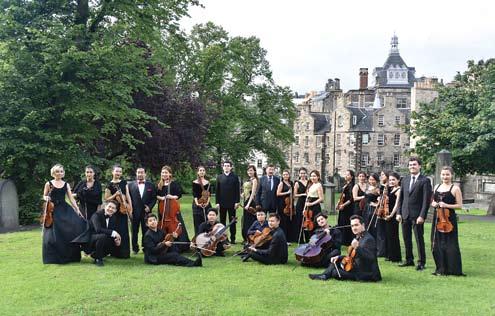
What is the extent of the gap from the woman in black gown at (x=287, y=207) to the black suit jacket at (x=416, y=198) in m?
3.44

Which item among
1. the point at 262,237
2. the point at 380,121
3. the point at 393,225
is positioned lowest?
the point at 262,237

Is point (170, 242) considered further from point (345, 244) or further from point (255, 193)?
point (345, 244)

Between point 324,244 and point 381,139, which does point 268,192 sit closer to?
point 324,244

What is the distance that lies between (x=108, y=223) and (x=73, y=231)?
71 centimetres

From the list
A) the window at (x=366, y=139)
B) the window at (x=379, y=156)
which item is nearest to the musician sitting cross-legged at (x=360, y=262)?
the window at (x=366, y=139)

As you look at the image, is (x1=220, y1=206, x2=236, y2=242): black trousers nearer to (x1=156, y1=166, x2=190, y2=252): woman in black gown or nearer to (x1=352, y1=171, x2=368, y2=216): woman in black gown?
(x1=156, y1=166, x2=190, y2=252): woman in black gown

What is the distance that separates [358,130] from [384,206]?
6135 centimetres

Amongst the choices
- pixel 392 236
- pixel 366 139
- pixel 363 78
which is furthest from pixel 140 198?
pixel 363 78

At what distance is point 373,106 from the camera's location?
79.4 meters

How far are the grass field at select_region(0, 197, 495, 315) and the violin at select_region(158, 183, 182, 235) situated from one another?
2.71 feet

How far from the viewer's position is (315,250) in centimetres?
1084

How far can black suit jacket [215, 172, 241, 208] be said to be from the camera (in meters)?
13.7

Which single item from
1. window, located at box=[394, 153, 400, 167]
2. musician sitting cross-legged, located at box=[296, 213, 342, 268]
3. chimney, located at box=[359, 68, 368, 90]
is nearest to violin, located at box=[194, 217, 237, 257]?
musician sitting cross-legged, located at box=[296, 213, 342, 268]

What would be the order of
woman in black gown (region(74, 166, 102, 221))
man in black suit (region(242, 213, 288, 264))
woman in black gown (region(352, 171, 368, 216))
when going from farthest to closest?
woman in black gown (region(352, 171, 368, 216)), woman in black gown (region(74, 166, 102, 221)), man in black suit (region(242, 213, 288, 264))
